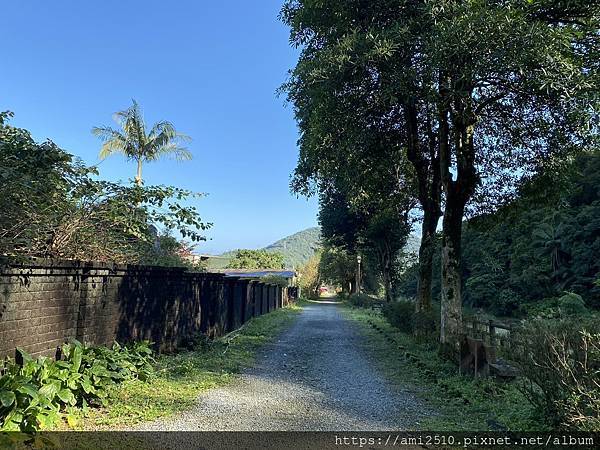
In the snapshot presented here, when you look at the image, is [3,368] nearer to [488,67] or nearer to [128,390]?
Result: [128,390]

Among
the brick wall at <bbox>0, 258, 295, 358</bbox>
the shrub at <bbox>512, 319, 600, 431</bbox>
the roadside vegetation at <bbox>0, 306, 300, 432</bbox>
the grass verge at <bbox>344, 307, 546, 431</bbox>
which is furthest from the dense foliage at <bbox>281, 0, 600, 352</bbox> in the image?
the roadside vegetation at <bbox>0, 306, 300, 432</bbox>

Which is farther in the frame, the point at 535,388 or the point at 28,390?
the point at 535,388

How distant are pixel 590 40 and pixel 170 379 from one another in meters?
8.97

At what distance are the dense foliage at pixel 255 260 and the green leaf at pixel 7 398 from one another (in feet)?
250

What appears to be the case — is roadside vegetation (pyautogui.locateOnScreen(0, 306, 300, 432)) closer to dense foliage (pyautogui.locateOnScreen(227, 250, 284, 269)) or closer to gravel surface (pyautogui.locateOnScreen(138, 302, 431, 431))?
gravel surface (pyautogui.locateOnScreen(138, 302, 431, 431))

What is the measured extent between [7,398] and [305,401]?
11.6ft

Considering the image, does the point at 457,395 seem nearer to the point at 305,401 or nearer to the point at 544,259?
the point at 305,401

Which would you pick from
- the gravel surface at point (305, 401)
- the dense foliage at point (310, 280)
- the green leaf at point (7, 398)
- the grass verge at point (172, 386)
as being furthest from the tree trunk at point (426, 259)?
the dense foliage at point (310, 280)

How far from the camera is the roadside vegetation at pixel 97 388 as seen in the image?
172 inches

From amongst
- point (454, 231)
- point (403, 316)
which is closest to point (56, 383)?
point (454, 231)

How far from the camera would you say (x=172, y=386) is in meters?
6.77

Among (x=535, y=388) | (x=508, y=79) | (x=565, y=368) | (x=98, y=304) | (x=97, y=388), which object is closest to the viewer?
(x=565, y=368)

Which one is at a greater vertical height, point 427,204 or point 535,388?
point 427,204

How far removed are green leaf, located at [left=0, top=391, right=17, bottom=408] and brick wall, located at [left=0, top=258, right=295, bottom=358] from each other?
862 millimetres
